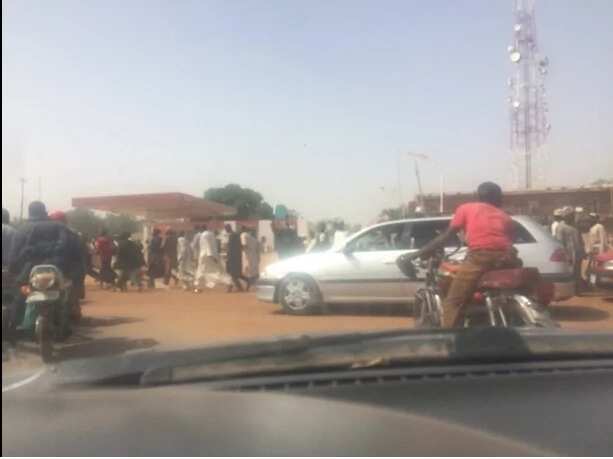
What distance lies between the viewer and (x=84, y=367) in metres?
2.33

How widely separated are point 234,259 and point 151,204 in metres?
6.22

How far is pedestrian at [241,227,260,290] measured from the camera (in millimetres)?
12555

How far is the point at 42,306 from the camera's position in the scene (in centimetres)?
497

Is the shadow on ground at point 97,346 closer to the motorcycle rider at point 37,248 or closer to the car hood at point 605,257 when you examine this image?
the motorcycle rider at point 37,248

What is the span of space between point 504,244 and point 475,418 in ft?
11.1

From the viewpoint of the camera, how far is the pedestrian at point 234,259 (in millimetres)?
12227

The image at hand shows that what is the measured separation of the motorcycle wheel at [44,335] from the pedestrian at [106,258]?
188 centimetres

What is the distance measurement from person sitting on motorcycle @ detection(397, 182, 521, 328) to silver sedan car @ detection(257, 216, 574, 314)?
2980 mm

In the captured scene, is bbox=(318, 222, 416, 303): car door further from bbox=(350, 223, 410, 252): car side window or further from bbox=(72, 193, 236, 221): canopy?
bbox=(72, 193, 236, 221): canopy

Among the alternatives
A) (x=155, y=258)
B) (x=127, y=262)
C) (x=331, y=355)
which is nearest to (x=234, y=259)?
(x=155, y=258)

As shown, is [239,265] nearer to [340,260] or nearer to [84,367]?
[340,260]

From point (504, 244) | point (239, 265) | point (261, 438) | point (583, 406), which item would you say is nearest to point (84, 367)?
point (261, 438)

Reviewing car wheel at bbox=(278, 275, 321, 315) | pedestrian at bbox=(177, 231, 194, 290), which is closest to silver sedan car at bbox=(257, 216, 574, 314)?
car wheel at bbox=(278, 275, 321, 315)

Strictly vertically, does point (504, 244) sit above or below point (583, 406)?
above
